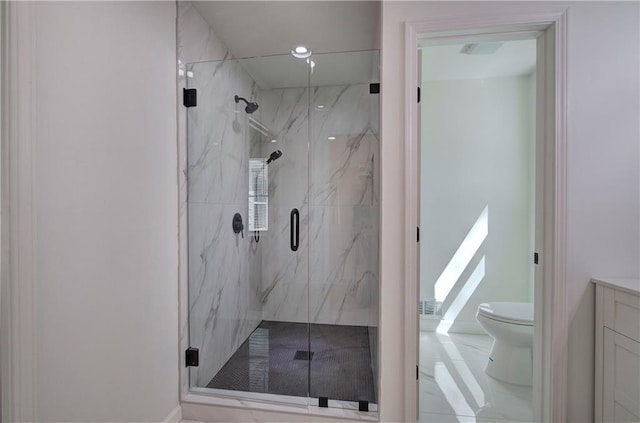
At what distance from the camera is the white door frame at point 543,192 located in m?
1.49

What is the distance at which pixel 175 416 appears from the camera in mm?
1741

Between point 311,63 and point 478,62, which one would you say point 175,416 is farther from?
point 478,62

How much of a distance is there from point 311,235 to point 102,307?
118 centimetres

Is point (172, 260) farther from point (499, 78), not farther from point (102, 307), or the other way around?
point (499, 78)

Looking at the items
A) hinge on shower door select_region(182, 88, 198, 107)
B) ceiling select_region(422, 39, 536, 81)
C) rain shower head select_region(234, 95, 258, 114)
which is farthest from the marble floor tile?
ceiling select_region(422, 39, 536, 81)

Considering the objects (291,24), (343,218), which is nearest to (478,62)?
(291,24)

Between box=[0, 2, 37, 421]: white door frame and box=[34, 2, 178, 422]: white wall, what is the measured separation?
41 mm

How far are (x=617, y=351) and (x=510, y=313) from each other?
82 centimetres

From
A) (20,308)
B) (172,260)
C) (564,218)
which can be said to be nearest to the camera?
(20,308)

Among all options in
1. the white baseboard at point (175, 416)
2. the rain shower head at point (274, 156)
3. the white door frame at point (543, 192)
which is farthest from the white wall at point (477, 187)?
the white baseboard at point (175, 416)

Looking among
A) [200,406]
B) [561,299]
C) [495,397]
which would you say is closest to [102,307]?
[200,406]

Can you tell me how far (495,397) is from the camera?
199 centimetres

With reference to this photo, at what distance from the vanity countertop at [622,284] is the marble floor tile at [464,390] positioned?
0.96m

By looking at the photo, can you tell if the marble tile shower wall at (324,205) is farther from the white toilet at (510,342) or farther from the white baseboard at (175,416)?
the white toilet at (510,342)
